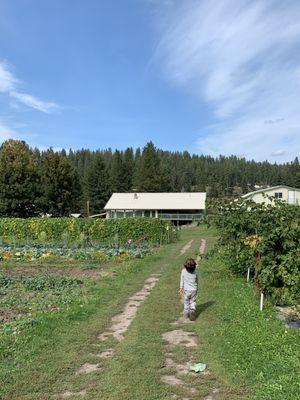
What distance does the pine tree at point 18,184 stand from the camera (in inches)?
2260

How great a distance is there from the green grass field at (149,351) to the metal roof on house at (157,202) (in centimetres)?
5677

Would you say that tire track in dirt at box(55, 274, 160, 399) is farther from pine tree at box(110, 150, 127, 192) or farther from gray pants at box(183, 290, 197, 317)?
pine tree at box(110, 150, 127, 192)

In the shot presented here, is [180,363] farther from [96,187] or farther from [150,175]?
[150,175]

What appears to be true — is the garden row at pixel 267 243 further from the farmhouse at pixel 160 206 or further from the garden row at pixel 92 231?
the farmhouse at pixel 160 206

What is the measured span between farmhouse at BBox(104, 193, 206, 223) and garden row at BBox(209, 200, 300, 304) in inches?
2085

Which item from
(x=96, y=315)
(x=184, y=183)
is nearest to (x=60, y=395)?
(x=96, y=315)

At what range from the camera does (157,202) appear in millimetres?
71188

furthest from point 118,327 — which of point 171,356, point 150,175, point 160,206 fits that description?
point 150,175

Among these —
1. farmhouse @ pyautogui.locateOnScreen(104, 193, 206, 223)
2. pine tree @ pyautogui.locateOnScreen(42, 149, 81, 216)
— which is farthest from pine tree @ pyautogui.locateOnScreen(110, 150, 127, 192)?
pine tree @ pyautogui.locateOnScreen(42, 149, 81, 216)

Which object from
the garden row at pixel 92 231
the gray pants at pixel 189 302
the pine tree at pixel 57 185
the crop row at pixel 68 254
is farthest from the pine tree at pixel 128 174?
the gray pants at pixel 189 302

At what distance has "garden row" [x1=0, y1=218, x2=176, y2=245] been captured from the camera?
108ft

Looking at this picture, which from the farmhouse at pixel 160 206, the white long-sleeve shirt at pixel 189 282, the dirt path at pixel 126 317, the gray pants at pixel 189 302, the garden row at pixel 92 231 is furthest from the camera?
the farmhouse at pixel 160 206

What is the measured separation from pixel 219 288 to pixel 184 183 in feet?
443

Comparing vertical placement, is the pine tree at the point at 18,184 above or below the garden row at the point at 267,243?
above
